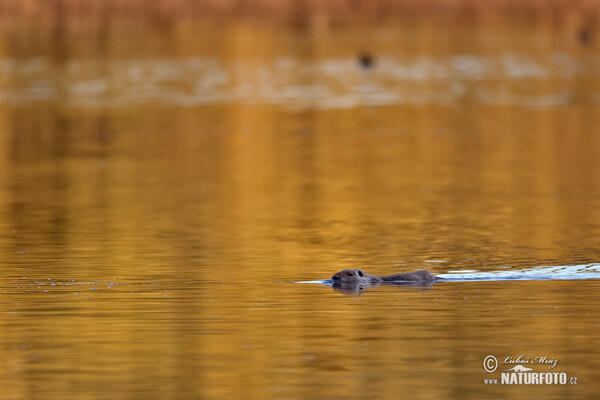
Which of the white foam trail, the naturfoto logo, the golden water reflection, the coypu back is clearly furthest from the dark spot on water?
the naturfoto logo

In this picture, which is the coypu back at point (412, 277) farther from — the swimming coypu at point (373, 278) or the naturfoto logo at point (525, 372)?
the naturfoto logo at point (525, 372)

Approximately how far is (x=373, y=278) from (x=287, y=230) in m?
5.93

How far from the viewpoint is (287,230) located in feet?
82.8

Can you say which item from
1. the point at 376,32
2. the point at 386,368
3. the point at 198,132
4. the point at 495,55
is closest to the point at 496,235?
the point at 386,368

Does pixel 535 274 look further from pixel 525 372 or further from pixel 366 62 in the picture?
pixel 366 62

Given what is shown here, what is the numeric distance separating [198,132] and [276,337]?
94.1 ft

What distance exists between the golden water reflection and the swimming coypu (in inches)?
9.3

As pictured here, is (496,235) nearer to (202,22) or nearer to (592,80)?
(592,80)

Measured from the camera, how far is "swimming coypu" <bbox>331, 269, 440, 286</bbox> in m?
19.2

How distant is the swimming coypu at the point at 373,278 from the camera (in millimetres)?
19172

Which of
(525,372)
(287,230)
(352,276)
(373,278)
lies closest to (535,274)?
(373,278)

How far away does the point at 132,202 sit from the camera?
29625 mm

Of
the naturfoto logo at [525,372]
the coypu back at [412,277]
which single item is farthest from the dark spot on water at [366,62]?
the naturfoto logo at [525,372]

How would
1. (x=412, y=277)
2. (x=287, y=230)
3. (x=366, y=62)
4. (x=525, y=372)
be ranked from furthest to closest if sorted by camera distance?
1. (x=366, y=62)
2. (x=287, y=230)
3. (x=412, y=277)
4. (x=525, y=372)
